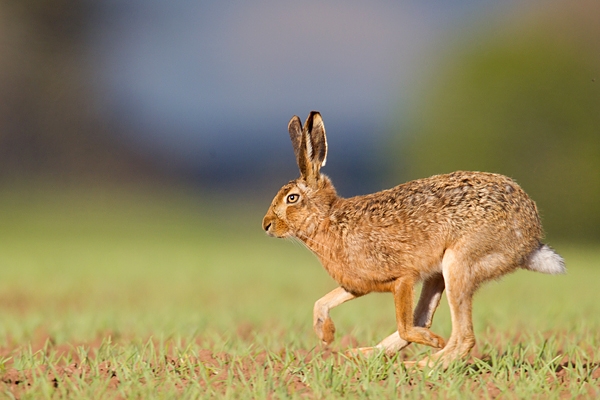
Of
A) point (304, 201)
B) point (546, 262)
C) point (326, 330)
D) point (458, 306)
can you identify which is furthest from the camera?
point (304, 201)

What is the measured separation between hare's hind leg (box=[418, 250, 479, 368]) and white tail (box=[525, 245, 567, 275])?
1.86ft

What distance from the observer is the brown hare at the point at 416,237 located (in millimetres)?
5430

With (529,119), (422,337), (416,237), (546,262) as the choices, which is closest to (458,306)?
(422,337)

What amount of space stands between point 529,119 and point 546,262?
1152cm

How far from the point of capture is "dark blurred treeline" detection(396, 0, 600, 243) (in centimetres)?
1593

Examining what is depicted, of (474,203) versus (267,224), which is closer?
(474,203)

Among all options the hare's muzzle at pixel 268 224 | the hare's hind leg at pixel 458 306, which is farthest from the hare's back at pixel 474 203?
the hare's muzzle at pixel 268 224

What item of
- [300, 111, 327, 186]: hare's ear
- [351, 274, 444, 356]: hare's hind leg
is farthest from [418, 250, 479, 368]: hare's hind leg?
[300, 111, 327, 186]: hare's ear

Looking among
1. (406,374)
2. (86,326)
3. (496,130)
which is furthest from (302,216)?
(496,130)

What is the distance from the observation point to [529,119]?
16703 mm

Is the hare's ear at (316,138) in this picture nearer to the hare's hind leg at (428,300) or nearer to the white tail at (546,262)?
the hare's hind leg at (428,300)

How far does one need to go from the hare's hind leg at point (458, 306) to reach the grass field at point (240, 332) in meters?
0.14

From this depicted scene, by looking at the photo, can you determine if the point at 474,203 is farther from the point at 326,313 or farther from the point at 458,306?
the point at 326,313

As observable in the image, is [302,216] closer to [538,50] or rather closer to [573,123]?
[573,123]
